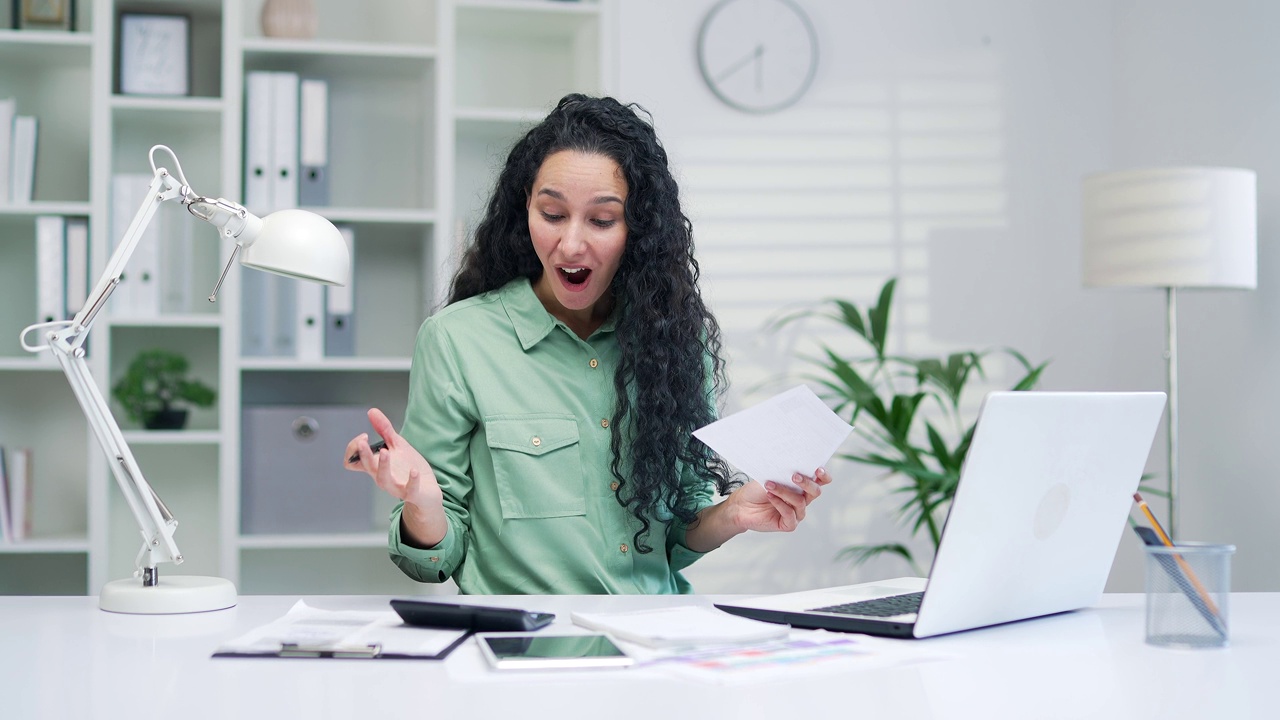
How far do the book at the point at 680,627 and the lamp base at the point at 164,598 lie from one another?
1.30 ft

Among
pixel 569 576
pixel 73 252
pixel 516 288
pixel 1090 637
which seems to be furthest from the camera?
pixel 73 252

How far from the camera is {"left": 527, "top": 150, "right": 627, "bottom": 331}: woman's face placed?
5.40 ft

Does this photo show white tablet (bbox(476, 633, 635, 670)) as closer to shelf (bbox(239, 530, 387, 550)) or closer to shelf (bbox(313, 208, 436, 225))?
shelf (bbox(239, 530, 387, 550))

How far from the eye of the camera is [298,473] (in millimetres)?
2701

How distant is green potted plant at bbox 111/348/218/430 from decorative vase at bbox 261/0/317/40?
0.83m

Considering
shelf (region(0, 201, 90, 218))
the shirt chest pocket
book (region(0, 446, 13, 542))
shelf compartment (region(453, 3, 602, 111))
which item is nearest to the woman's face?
the shirt chest pocket

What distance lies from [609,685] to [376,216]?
2017 mm

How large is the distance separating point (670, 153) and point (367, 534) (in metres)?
1.25

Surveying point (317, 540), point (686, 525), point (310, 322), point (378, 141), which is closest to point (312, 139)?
point (378, 141)

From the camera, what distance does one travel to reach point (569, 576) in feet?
5.24

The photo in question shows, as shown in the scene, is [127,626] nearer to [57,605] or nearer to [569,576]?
[57,605]

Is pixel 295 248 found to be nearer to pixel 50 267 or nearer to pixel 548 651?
pixel 548 651

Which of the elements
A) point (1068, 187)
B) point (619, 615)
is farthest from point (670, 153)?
point (619, 615)

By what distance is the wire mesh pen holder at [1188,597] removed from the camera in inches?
42.7
